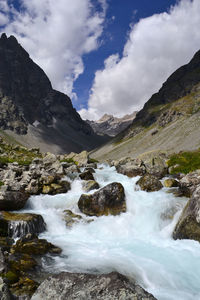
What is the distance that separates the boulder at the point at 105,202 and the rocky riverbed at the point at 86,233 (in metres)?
0.06

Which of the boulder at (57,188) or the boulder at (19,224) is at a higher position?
the boulder at (57,188)

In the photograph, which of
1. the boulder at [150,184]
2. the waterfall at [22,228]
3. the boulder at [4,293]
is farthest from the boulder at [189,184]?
the boulder at [4,293]

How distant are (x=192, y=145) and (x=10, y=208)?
302 feet

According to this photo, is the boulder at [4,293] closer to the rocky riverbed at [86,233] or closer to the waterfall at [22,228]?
the rocky riverbed at [86,233]

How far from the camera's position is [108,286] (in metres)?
7.14

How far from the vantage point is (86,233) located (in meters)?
20.9

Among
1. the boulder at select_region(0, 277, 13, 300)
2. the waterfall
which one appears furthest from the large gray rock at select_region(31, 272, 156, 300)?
the waterfall

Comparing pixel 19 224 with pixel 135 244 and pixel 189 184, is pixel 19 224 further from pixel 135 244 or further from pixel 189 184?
pixel 189 184

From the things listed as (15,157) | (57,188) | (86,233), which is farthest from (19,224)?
(15,157)

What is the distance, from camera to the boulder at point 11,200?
22.6 meters

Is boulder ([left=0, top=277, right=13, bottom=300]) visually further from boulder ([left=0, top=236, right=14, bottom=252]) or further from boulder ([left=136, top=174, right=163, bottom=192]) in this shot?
boulder ([left=136, top=174, right=163, bottom=192])

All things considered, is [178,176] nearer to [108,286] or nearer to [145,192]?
A: [145,192]

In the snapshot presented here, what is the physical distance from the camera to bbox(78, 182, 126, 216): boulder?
78.3 ft

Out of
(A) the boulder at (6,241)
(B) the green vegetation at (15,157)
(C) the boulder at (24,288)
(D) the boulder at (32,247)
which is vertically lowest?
(C) the boulder at (24,288)
